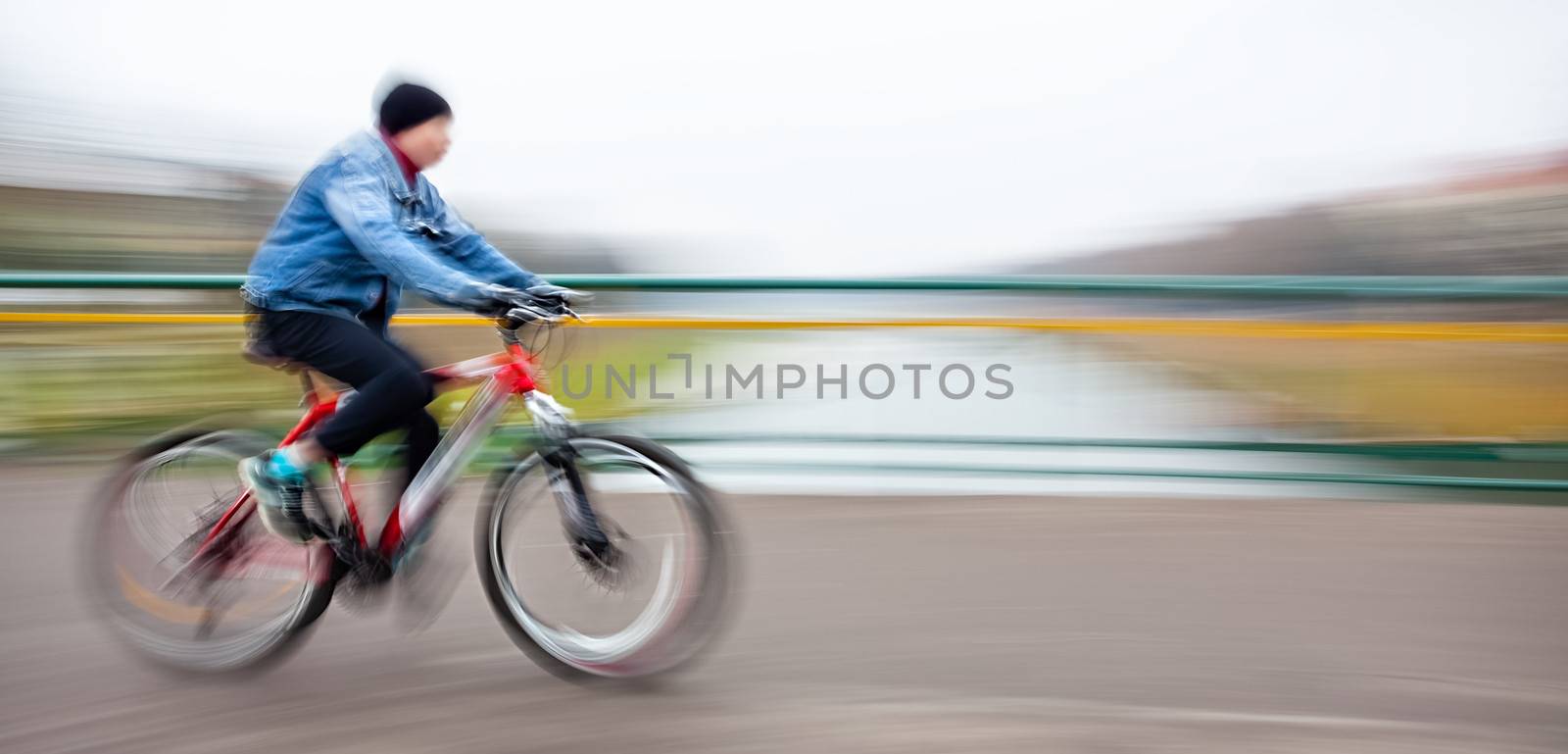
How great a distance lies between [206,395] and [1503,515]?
573 cm

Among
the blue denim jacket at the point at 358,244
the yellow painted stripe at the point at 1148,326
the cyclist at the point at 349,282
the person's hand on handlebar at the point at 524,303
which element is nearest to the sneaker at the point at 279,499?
the cyclist at the point at 349,282

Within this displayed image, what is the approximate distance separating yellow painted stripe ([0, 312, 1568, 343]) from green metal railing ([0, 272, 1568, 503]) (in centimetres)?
13

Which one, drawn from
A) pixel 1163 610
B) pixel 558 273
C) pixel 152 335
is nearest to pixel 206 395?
pixel 152 335

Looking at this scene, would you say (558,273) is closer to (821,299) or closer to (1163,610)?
(821,299)

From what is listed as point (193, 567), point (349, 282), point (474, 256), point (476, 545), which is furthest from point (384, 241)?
point (193, 567)

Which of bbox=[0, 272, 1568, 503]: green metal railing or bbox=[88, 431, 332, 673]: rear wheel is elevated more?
bbox=[0, 272, 1568, 503]: green metal railing

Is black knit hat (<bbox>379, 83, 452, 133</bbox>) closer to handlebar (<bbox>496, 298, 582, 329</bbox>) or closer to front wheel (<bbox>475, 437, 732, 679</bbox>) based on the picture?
handlebar (<bbox>496, 298, 582, 329</bbox>)

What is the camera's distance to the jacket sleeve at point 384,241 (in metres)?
2.90

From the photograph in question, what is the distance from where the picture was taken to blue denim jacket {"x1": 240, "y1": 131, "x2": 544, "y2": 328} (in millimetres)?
2926

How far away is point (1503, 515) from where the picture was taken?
17.1ft

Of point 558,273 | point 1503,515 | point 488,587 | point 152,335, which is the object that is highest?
point 558,273

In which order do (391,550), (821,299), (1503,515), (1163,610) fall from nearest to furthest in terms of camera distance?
(391,550) → (1163,610) → (1503,515) → (821,299)

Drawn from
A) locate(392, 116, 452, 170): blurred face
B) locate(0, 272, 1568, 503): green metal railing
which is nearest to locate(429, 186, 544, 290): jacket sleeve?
locate(392, 116, 452, 170): blurred face

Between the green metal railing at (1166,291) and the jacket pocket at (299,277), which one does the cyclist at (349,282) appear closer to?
the jacket pocket at (299,277)
